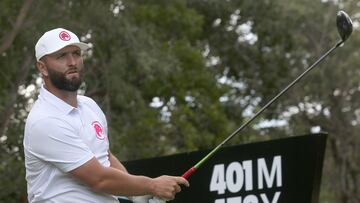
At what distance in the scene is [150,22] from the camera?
733 inches

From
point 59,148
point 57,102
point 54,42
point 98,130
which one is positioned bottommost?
point 59,148

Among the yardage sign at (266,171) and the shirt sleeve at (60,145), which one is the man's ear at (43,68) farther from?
the yardage sign at (266,171)

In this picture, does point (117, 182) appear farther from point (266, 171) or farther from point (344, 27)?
point (266, 171)

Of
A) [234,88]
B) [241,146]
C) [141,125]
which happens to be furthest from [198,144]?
[241,146]

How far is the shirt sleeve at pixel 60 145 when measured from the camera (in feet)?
13.7

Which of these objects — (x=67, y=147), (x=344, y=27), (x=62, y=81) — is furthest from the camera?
(x=344, y=27)

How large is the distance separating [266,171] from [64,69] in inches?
112

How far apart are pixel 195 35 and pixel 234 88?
2984 millimetres

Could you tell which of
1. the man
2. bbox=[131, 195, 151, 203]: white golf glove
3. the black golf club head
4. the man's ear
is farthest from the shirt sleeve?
the black golf club head

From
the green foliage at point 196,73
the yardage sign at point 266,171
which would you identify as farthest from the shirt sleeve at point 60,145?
the green foliage at point 196,73

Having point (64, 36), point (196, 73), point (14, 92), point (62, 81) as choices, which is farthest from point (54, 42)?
point (196, 73)

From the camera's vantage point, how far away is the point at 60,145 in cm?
418

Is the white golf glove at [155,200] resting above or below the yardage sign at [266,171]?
below

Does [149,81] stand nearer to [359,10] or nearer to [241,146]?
[359,10]
